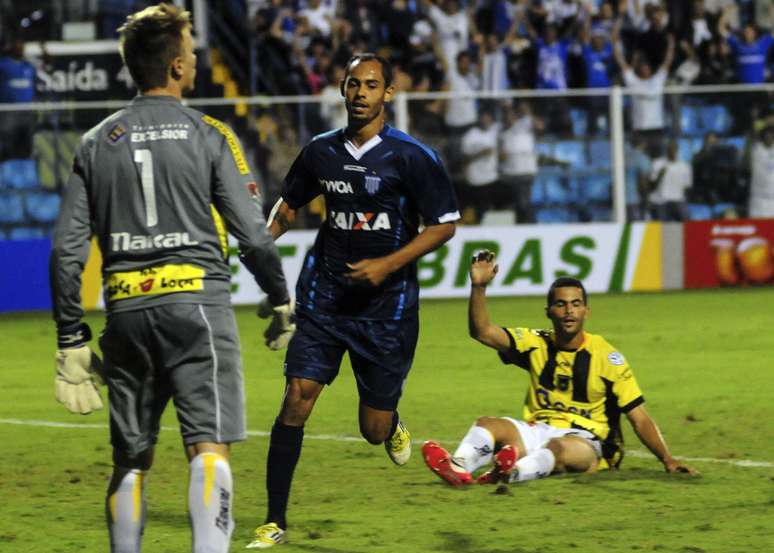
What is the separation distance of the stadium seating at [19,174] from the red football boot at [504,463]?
36.8 ft

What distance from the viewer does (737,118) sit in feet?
65.8

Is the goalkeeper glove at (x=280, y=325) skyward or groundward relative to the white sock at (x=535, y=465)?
skyward

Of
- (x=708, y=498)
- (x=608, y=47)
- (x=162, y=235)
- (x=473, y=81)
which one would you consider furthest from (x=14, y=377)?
(x=608, y=47)

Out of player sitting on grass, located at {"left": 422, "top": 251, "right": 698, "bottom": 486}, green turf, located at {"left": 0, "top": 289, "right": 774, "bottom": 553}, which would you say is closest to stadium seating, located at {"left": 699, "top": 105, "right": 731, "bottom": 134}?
green turf, located at {"left": 0, "top": 289, "right": 774, "bottom": 553}

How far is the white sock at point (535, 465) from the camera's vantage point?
8155 millimetres

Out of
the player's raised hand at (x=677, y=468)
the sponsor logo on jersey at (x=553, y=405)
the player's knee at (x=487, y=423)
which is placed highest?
the sponsor logo on jersey at (x=553, y=405)

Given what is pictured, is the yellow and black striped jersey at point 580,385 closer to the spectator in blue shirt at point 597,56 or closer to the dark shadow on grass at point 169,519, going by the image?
the dark shadow on grass at point 169,519

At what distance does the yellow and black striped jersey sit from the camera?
27.6 feet

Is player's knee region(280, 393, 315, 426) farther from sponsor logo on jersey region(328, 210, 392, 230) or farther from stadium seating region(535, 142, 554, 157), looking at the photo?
stadium seating region(535, 142, 554, 157)

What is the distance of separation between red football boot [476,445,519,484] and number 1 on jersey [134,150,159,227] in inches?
128

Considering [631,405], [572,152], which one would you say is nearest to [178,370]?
[631,405]

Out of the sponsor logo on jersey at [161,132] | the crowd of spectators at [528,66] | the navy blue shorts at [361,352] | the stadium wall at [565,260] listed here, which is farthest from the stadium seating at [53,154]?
the sponsor logo on jersey at [161,132]

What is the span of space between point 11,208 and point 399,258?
1204 cm

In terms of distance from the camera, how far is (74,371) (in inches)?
211
